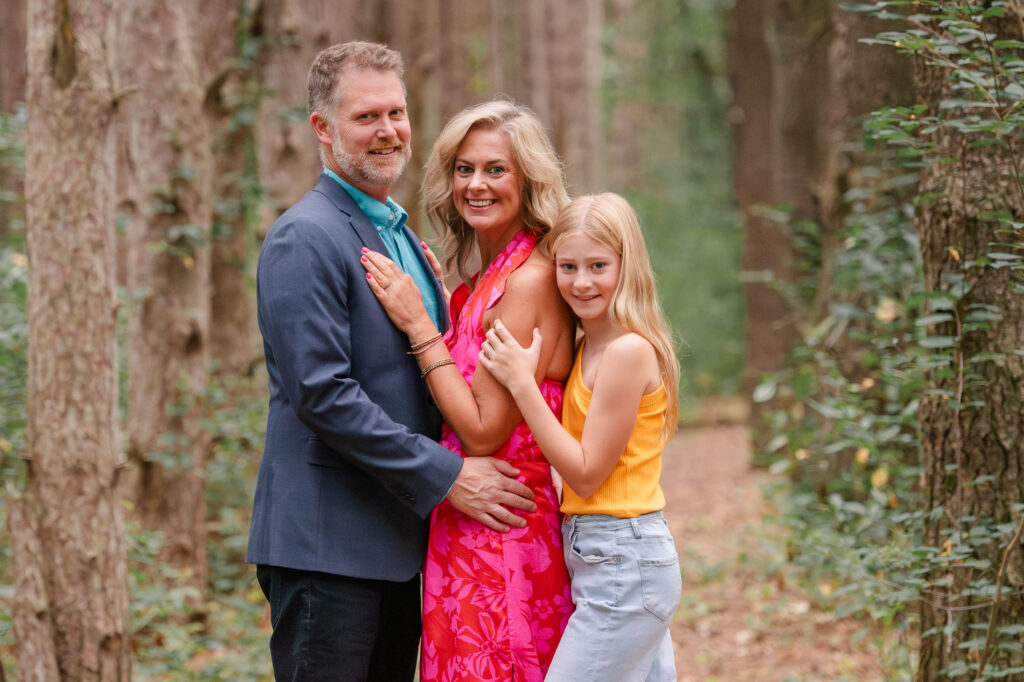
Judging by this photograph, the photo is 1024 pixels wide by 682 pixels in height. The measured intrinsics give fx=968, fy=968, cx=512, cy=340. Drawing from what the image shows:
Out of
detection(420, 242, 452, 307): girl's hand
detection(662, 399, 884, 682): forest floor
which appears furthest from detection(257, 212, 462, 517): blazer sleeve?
detection(662, 399, 884, 682): forest floor

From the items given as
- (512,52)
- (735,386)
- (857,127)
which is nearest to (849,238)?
(857,127)

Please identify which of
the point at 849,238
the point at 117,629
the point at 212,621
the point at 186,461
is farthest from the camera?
the point at 212,621

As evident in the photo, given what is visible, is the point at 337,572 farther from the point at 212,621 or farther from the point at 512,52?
the point at 512,52

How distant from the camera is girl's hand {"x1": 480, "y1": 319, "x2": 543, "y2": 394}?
2.78 m

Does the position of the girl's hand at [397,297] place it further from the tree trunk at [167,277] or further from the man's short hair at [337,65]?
the tree trunk at [167,277]

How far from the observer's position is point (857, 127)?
6066mm

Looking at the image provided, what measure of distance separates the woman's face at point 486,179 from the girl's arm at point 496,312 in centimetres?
20

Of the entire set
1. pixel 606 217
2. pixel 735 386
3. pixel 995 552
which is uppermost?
pixel 606 217

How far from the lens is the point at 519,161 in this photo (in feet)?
9.90

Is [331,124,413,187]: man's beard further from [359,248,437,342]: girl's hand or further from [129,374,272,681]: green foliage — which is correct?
[129,374,272,681]: green foliage

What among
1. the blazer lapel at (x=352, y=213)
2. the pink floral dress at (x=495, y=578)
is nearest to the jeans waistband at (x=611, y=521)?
the pink floral dress at (x=495, y=578)

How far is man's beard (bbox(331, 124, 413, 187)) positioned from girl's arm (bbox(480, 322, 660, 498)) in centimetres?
68

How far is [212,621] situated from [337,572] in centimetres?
366

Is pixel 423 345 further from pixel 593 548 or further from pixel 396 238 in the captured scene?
pixel 593 548
